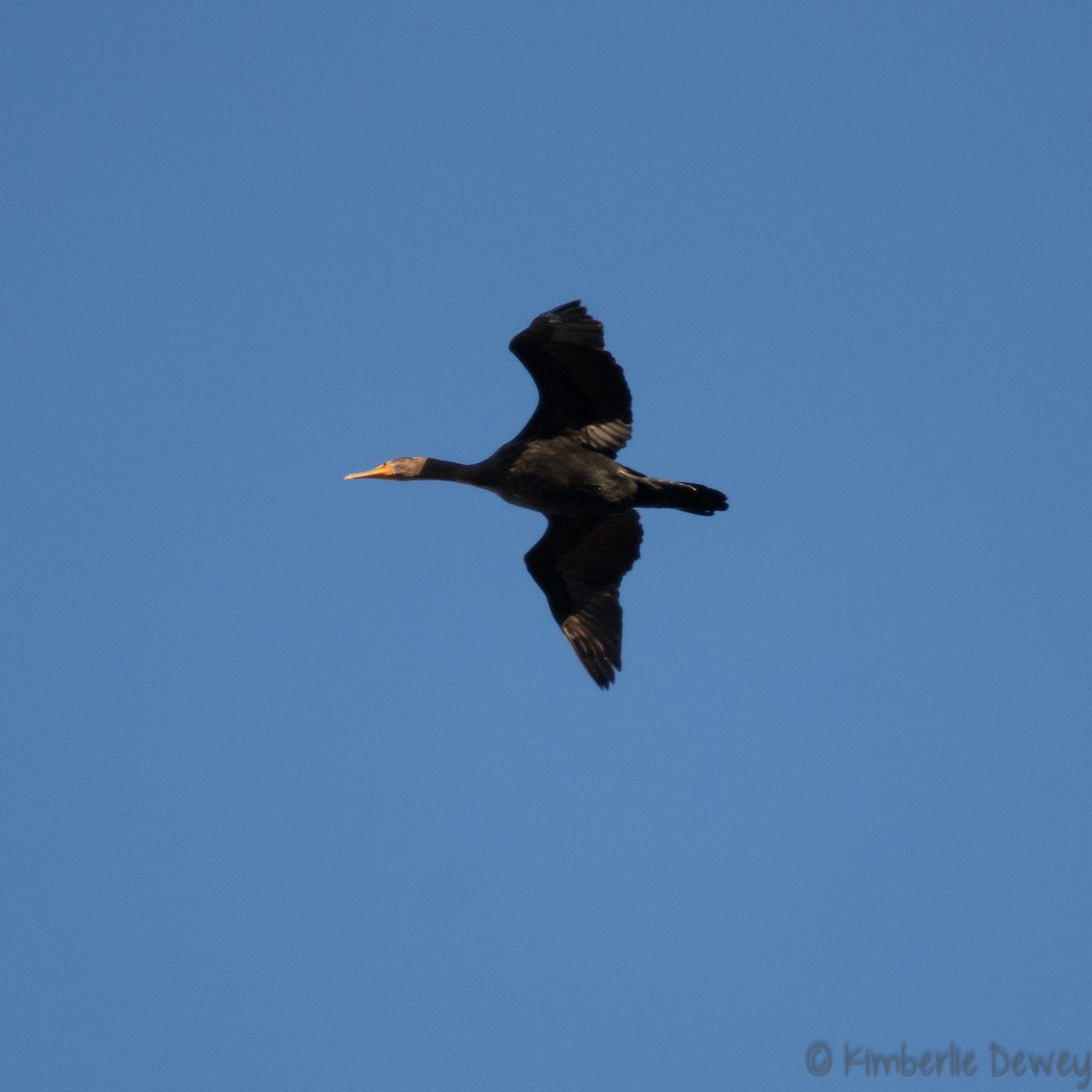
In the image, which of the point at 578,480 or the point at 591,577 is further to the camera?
the point at 591,577

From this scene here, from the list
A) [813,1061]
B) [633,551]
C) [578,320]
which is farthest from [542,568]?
[813,1061]

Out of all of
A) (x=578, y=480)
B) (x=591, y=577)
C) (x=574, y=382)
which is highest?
(x=574, y=382)

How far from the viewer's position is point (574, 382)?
43.0ft

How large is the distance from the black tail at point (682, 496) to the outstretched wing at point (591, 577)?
0.38 m

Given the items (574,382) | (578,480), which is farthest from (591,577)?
(574,382)

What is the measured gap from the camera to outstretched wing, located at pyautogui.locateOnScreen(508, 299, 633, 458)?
41.9ft

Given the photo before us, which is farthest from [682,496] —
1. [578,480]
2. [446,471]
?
[446,471]

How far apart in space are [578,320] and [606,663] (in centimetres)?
248

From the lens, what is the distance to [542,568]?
45.6 ft

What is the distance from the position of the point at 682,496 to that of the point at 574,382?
1.07 m

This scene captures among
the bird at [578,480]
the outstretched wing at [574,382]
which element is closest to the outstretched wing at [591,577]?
the bird at [578,480]

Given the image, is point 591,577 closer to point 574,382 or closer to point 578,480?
point 578,480

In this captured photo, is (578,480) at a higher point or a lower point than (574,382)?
lower

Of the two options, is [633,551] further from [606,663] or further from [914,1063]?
[914,1063]
